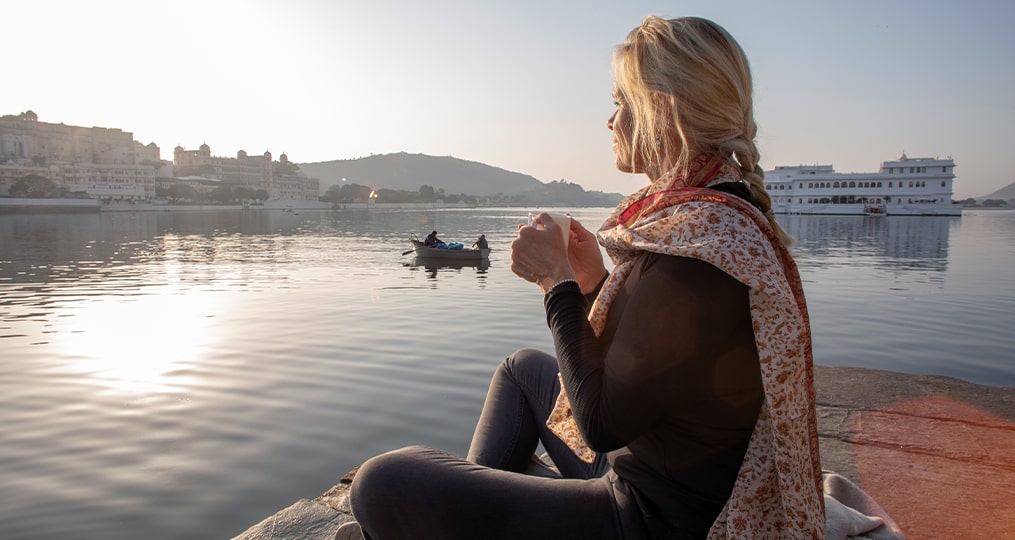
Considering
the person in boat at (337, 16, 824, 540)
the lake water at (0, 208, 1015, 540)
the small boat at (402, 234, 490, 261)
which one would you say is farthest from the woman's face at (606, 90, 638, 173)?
the small boat at (402, 234, 490, 261)

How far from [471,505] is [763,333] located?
2.37ft

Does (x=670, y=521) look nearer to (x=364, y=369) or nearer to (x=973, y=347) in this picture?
(x=364, y=369)

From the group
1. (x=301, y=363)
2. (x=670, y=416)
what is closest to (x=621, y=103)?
(x=670, y=416)

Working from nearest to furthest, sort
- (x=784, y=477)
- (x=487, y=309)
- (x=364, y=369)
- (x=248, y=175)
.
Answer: (x=784, y=477) < (x=364, y=369) < (x=487, y=309) < (x=248, y=175)

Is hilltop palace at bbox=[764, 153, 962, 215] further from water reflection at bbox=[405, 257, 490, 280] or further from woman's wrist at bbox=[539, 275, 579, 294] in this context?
woman's wrist at bbox=[539, 275, 579, 294]

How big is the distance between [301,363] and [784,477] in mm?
6439

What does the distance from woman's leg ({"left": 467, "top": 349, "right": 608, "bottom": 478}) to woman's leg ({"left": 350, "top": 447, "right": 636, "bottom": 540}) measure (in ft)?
1.53

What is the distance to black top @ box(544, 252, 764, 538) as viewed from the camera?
49.8 inches

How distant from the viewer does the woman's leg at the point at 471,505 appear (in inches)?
56.8

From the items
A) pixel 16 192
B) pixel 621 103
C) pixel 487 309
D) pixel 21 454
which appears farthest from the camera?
pixel 16 192

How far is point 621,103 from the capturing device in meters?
1.65

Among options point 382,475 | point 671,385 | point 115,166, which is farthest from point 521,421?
point 115,166

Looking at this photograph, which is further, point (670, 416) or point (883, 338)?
point (883, 338)

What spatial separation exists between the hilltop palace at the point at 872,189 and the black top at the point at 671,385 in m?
67.2
